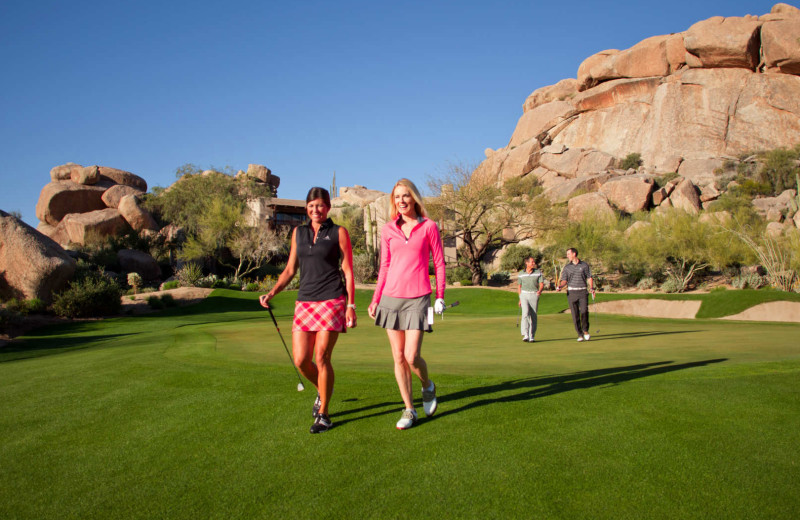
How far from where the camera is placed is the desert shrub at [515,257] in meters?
46.1

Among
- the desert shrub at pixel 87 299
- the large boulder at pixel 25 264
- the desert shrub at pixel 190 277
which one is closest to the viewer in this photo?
the large boulder at pixel 25 264

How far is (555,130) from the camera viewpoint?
78688 mm

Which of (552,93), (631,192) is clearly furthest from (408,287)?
(552,93)

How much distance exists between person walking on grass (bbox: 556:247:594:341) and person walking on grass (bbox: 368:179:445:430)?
9.11 m

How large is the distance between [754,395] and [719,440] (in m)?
1.80

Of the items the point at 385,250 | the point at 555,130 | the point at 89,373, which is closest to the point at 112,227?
the point at 89,373

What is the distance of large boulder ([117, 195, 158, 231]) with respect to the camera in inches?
1847

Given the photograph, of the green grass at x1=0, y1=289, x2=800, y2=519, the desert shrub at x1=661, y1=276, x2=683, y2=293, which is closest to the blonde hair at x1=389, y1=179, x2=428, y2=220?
the green grass at x1=0, y1=289, x2=800, y2=519

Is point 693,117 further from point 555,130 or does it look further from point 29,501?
point 29,501

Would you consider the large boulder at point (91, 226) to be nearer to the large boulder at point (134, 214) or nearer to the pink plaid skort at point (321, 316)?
the large boulder at point (134, 214)

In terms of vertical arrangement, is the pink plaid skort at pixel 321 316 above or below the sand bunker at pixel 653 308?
above

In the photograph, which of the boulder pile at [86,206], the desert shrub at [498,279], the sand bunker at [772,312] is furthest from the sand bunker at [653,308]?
the boulder pile at [86,206]

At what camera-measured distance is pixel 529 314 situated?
529 inches

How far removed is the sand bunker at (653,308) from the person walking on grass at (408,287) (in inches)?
793
